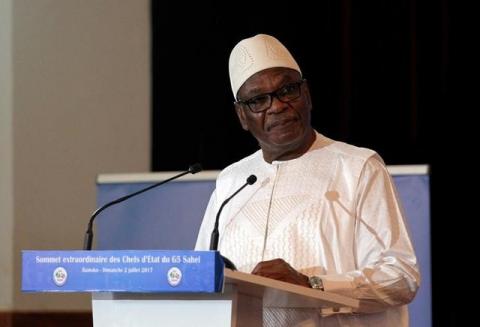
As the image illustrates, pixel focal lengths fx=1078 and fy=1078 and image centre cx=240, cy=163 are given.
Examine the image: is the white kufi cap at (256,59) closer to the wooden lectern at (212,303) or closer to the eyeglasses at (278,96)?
the eyeglasses at (278,96)

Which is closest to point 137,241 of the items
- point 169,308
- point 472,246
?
point 472,246

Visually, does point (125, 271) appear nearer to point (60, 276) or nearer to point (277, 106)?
point (60, 276)

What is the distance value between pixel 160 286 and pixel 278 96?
1152mm

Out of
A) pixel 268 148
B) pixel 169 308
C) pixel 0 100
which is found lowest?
pixel 169 308

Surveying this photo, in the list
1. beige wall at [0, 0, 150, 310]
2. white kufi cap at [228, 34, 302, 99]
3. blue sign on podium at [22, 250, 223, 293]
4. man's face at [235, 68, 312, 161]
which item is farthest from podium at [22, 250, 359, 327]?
beige wall at [0, 0, 150, 310]

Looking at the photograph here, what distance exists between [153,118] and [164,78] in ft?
0.72

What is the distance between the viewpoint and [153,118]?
5719mm

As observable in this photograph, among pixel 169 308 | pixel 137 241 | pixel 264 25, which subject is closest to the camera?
pixel 169 308

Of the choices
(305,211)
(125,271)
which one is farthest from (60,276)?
(305,211)

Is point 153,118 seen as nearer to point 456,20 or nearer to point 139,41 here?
point 139,41

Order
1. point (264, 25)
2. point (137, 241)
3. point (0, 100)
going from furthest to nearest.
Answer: point (0, 100) < point (264, 25) < point (137, 241)

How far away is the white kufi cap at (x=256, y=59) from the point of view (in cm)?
359

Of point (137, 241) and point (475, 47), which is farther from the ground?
point (475, 47)

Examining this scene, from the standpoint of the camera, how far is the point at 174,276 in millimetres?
2496
